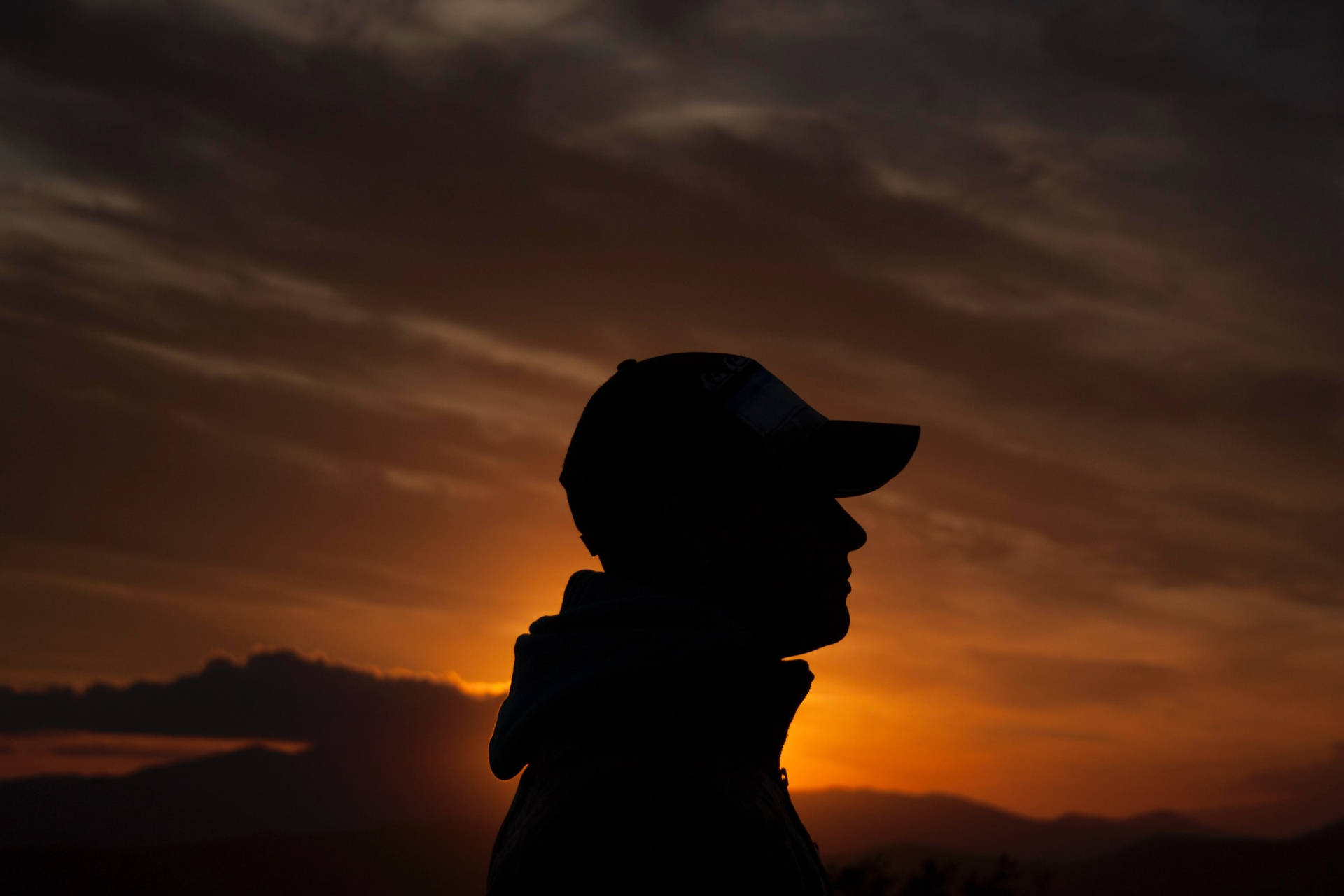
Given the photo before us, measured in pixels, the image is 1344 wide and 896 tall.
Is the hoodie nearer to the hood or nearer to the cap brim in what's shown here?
the hood

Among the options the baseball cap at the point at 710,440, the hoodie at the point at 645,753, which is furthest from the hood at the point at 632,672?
the baseball cap at the point at 710,440

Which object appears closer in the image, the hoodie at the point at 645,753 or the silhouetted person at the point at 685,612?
the hoodie at the point at 645,753

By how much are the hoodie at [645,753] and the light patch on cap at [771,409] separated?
0.54 m

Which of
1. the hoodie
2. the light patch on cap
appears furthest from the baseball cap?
the hoodie

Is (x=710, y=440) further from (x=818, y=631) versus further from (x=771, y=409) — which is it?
(x=818, y=631)

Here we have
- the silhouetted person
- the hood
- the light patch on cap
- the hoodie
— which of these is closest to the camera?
the hoodie

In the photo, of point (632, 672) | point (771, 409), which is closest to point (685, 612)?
point (632, 672)

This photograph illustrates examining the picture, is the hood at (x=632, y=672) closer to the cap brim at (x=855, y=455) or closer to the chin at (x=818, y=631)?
the chin at (x=818, y=631)

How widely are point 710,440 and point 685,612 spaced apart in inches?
19.8

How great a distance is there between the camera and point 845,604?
3.58 metres

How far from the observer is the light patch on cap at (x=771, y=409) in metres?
3.39

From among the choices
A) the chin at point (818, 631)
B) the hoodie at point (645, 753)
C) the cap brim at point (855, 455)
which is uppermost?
the cap brim at point (855, 455)

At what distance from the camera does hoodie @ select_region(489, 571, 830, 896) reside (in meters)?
2.69

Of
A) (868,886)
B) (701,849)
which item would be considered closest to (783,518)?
(701,849)
